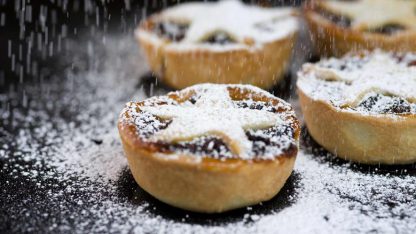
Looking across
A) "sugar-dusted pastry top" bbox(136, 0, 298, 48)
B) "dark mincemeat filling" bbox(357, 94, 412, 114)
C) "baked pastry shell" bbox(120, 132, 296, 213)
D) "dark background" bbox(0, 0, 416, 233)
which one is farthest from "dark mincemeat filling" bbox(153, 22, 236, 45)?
"baked pastry shell" bbox(120, 132, 296, 213)

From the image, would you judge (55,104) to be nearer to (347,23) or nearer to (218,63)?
(218,63)

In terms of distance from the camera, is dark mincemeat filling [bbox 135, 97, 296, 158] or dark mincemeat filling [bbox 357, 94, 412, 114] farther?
dark mincemeat filling [bbox 357, 94, 412, 114]

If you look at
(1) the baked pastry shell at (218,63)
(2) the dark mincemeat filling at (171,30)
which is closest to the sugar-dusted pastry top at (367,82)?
(1) the baked pastry shell at (218,63)

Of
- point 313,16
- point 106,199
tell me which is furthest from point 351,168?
point 313,16

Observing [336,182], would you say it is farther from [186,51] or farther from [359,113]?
[186,51]

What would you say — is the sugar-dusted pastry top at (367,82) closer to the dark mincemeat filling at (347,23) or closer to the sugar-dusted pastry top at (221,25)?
the dark mincemeat filling at (347,23)

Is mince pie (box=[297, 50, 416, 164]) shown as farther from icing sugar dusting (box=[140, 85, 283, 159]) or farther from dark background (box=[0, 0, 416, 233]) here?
icing sugar dusting (box=[140, 85, 283, 159])
